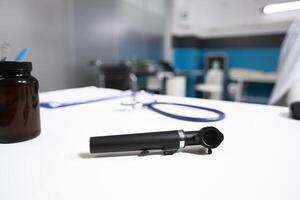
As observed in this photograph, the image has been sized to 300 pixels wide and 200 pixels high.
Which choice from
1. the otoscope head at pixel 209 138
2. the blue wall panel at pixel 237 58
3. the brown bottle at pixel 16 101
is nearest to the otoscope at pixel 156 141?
the otoscope head at pixel 209 138

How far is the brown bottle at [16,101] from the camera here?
1.19 feet

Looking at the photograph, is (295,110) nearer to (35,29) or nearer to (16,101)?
(16,101)

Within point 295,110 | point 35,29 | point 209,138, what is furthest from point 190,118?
point 35,29

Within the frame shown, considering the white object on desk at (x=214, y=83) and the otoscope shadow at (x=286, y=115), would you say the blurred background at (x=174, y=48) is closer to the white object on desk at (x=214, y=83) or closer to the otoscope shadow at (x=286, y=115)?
the white object on desk at (x=214, y=83)

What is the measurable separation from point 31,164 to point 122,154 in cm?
14

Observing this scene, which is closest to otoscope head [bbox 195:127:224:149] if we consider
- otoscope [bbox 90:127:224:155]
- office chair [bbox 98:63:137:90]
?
otoscope [bbox 90:127:224:155]

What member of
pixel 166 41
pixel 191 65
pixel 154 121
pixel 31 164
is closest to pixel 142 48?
pixel 166 41

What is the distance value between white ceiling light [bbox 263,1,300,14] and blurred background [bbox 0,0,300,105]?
0.99m

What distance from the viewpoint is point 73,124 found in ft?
1.70

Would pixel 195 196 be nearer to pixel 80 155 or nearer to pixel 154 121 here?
pixel 80 155

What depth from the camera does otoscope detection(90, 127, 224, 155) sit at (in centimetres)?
34

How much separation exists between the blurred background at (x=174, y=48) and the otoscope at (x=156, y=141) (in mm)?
1000

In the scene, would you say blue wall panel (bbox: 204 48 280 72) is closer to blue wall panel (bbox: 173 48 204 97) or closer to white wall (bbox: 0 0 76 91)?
blue wall panel (bbox: 173 48 204 97)

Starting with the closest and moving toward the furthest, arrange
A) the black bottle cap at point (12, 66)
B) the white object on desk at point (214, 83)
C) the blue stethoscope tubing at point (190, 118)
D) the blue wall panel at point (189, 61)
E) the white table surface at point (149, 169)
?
1. the white table surface at point (149, 169)
2. the black bottle cap at point (12, 66)
3. the blue stethoscope tubing at point (190, 118)
4. the white object on desk at point (214, 83)
5. the blue wall panel at point (189, 61)
